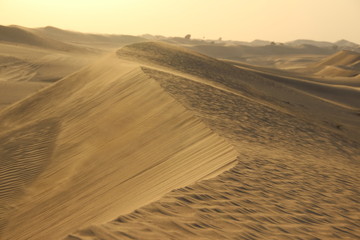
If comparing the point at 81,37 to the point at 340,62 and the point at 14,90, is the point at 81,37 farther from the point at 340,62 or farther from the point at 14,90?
the point at 14,90

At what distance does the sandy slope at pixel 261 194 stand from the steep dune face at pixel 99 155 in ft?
1.33

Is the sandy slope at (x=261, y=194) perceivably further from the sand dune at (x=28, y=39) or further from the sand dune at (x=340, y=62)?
the sand dune at (x=340, y=62)

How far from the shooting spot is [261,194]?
5.42m

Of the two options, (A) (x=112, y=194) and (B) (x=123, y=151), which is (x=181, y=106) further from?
(A) (x=112, y=194)

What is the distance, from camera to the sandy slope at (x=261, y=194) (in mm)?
4234

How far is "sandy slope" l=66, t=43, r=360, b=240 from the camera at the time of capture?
4.23m

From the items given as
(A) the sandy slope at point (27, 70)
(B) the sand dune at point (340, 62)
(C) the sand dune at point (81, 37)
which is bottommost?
(A) the sandy slope at point (27, 70)

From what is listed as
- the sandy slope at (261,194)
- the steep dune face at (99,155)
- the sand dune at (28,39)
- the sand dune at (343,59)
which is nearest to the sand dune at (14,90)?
the steep dune face at (99,155)

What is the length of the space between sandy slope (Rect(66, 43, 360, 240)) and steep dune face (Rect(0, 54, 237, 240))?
16.0 inches

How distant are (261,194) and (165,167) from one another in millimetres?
1660

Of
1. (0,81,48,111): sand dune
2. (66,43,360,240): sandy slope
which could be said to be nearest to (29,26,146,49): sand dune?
(0,81,48,111): sand dune

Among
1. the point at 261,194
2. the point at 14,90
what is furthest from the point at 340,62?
the point at 261,194

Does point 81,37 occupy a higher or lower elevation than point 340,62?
higher

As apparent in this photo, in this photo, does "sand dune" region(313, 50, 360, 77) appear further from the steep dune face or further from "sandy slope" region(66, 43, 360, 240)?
the steep dune face
